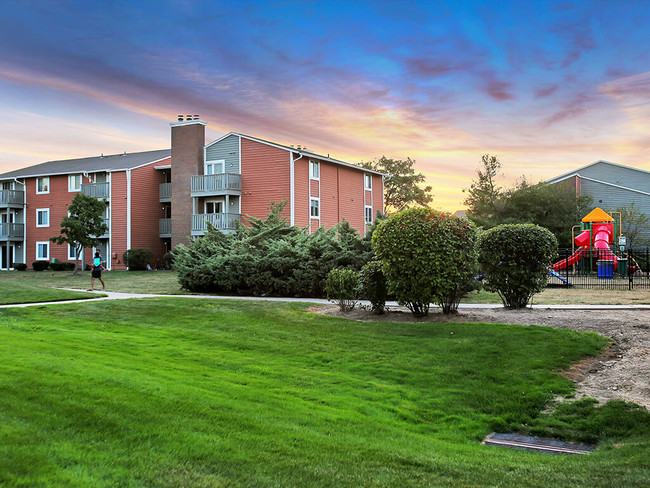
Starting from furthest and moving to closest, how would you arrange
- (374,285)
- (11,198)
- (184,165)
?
(11,198) < (184,165) < (374,285)

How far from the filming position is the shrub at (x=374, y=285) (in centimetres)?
1309

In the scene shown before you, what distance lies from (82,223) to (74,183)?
35.9ft

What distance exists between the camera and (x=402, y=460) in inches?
183

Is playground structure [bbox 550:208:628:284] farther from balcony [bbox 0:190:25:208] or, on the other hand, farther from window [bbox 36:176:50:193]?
balcony [bbox 0:190:25:208]

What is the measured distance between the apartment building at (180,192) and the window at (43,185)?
3.8 inches

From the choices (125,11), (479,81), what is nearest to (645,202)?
(479,81)

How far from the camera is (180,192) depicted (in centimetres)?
3947

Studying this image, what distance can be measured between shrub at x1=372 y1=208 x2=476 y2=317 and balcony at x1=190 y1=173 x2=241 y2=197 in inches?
1015

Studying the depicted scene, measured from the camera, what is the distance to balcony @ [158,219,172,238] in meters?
42.8

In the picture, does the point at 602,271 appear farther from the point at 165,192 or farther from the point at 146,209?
the point at 146,209

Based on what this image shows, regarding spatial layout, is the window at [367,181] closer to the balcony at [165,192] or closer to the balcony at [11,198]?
the balcony at [165,192]

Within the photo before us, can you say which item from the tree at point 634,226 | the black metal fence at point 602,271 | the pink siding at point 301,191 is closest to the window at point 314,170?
the pink siding at point 301,191

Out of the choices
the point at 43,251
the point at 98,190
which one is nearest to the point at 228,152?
the point at 98,190

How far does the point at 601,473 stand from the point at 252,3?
1607 cm
